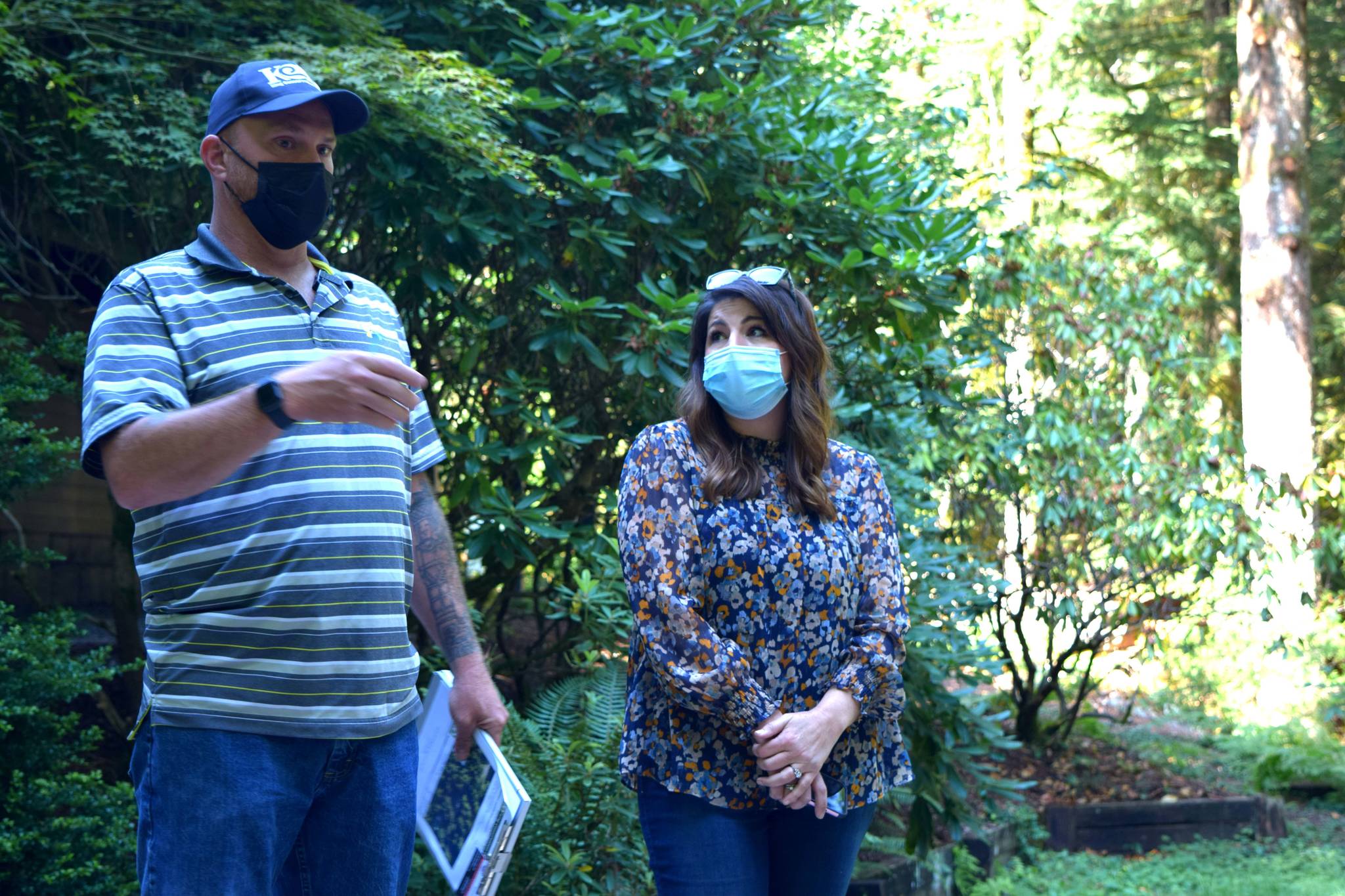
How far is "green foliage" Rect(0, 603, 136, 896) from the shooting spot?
368 cm

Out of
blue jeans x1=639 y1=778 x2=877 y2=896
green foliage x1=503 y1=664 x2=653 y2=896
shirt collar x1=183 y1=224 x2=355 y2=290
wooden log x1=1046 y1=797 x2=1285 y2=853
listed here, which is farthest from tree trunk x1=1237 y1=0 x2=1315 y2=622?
shirt collar x1=183 y1=224 x2=355 y2=290

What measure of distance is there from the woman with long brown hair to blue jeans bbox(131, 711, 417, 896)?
1.84ft

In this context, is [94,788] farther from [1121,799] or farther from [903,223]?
[1121,799]

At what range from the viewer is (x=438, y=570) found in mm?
2625

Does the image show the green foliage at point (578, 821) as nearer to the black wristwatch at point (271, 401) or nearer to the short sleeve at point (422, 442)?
the short sleeve at point (422, 442)

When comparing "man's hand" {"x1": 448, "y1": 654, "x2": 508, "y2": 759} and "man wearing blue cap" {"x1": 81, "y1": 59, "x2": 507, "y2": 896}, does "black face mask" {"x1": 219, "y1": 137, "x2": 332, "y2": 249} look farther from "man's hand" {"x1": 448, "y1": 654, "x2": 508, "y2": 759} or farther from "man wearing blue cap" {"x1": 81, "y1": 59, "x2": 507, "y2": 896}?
"man's hand" {"x1": 448, "y1": 654, "x2": 508, "y2": 759}

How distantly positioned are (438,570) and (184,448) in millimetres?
857

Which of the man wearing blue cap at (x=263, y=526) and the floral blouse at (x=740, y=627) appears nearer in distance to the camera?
the man wearing blue cap at (x=263, y=526)

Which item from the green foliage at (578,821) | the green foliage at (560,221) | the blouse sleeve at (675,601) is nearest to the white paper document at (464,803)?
the blouse sleeve at (675,601)

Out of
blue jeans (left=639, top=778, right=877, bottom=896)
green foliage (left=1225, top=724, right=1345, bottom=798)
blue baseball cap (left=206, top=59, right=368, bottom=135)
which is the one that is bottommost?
green foliage (left=1225, top=724, right=1345, bottom=798)

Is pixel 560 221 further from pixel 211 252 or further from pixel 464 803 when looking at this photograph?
pixel 464 803

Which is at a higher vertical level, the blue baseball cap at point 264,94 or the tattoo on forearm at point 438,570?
the blue baseball cap at point 264,94

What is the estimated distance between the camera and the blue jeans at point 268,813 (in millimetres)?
2002

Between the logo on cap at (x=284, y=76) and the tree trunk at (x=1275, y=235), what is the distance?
10.8 meters
